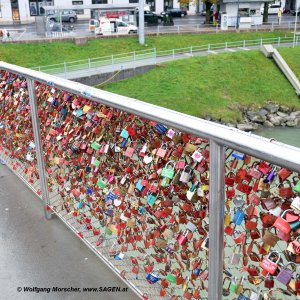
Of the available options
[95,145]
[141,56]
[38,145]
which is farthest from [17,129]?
[141,56]

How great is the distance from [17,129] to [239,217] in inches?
111

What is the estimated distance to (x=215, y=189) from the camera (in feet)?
5.59

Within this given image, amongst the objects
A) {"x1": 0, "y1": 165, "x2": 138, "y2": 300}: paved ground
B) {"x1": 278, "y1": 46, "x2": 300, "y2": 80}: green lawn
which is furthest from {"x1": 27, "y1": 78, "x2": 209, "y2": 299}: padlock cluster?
{"x1": 278, "y1": 46, "x2": 300, "y2": 80}: green lawn

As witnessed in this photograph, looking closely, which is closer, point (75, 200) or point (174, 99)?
point (75, 200)

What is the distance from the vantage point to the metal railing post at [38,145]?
11.2 feet

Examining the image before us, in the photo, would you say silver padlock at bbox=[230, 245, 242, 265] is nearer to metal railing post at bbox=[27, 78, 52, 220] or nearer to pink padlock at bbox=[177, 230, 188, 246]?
pink padlock at bbox=[177, 230, 188, 246]

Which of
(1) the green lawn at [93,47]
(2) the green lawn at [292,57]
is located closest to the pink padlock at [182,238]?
(1) the green lawn at [93,47]

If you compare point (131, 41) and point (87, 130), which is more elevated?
point (87, 130)

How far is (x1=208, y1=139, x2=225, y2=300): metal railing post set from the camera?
1682mm

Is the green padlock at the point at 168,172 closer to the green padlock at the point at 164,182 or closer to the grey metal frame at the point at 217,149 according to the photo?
the green padlock at the point at 164,182

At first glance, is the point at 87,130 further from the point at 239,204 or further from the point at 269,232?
the point at 269,232

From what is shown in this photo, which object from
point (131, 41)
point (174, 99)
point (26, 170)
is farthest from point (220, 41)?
point (26, 170)

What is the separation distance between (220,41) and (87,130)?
84.7 feet

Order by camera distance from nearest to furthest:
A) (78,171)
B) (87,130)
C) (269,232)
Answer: (269,232), (87,130), (78,171)
